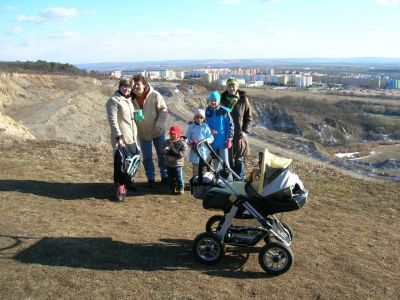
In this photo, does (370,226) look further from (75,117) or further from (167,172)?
(75,117)

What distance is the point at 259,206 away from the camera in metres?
4.82

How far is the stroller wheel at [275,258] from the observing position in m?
4.75

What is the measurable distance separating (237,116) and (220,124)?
0.46 metres

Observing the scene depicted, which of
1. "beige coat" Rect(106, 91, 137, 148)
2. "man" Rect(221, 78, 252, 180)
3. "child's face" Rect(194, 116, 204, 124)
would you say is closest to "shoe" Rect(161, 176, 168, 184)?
"beige coat" Rect(106, 91, 137, 148)

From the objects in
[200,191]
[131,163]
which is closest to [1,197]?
[131,163]

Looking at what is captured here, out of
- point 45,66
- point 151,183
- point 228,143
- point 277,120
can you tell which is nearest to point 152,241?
point 228,143

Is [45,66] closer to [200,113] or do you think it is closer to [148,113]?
[148,113]

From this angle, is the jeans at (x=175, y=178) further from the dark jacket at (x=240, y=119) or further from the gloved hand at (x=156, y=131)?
the dark jacket at (x=240, y=119)

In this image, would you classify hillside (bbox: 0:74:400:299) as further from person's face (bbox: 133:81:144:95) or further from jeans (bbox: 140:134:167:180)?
person's face (bbox: 133:81:144:95)

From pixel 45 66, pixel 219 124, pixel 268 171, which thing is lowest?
pixel 268 171

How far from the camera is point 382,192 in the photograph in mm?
8781

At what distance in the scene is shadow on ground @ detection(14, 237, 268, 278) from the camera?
4.79 metres

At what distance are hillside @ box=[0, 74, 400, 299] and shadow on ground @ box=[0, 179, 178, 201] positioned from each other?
0.02 m

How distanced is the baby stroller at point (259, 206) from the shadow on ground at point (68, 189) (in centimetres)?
265
